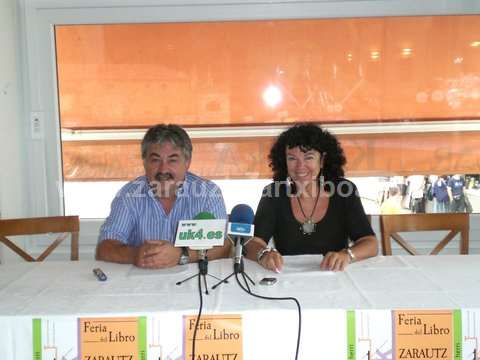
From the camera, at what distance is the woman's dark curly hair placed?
213cm

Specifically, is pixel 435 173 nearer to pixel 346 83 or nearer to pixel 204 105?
pixel 346 83

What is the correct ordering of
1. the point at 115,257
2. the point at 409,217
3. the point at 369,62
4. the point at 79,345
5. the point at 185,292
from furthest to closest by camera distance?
the point at 369,62, the point at 409,217, the point at 115,257, the point at 185,292, the point at 79,345

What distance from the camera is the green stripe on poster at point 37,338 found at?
124 centimetres

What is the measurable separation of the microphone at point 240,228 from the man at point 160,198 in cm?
51

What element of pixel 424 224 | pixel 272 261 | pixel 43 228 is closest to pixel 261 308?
pixel 272 261

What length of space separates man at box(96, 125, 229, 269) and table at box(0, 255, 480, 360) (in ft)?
1.64

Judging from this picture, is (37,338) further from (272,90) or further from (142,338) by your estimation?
(272,90)

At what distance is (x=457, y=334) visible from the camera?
4.10 ft

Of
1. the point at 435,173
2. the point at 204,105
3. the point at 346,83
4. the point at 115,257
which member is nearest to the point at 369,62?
the point at 346,83

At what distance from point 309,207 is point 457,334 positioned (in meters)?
0.96

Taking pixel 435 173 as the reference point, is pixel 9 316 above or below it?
below

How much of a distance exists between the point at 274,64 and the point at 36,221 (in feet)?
5.31

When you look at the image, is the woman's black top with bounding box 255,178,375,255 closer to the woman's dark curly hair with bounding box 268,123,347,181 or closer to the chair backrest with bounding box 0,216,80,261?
the woman's dark curly hair with bounding box 268,123,347,181

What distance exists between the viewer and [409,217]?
7.32 ft
